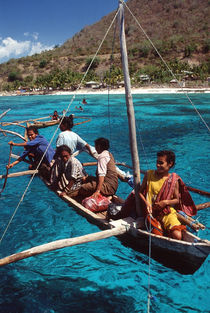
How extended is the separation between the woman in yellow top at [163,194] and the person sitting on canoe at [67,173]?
1.77m

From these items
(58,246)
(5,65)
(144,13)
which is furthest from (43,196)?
(144,13)

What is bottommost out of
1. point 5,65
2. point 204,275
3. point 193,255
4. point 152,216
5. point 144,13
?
point 204,275

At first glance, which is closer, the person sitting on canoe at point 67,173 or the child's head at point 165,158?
the child's head at point 165,158

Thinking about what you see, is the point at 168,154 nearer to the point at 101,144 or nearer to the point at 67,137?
the point at 101,144

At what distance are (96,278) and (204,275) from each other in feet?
5.54

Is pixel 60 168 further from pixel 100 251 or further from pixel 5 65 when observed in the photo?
pixel 5 65

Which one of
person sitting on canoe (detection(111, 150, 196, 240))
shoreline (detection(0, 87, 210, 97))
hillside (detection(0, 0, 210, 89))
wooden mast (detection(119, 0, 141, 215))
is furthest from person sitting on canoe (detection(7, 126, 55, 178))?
hillside (detection(0, 0, 210, 89))

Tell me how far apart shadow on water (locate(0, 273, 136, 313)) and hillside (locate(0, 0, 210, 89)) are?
1713 inches

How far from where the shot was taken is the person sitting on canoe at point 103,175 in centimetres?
446

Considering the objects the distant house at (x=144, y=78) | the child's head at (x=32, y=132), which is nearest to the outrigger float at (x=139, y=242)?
the child's head at (x=32, y=132)

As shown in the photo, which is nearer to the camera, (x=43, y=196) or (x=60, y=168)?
(x=60, y=168)

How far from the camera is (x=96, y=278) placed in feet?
12.8

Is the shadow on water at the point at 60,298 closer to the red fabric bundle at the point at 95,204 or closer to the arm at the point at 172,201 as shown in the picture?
the red fabric bundle at the point at 95,204

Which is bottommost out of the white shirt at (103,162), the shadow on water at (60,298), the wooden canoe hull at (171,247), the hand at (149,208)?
the shadow on water at (60,298)
